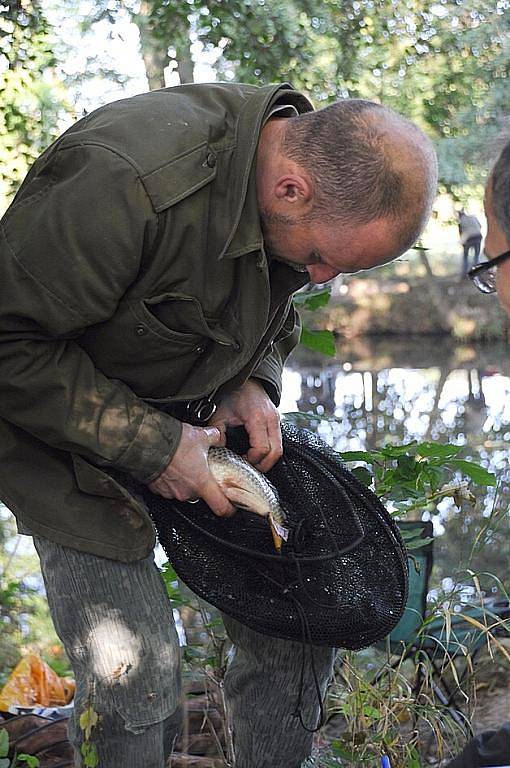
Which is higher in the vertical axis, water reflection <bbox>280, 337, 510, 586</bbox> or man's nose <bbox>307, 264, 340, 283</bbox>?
man's nose <bbox>307, 264, 340, 283</bbox>

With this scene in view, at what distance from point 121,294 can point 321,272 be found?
1.57ft

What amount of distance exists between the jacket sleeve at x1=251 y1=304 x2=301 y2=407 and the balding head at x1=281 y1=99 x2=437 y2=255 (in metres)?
0.50

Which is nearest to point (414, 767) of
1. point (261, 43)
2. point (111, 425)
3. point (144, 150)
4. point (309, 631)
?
point (309, 631)

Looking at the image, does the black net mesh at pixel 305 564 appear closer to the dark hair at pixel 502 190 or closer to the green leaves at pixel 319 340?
the green leaves at pixel 319 340

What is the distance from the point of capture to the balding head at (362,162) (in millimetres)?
2242

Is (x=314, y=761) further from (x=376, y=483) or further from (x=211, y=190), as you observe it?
(x=211, y=190)

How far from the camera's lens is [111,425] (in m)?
2.27

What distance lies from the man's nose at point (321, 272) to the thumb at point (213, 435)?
0.42 metres

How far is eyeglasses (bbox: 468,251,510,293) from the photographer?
1.79 m

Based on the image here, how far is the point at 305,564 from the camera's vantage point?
2523mm

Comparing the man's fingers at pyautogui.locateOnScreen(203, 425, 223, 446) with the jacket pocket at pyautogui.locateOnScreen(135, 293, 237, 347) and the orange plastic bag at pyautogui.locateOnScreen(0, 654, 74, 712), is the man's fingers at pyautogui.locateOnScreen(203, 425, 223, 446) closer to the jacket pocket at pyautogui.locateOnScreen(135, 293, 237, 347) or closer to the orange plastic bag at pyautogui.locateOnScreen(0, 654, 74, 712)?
the jacket pocket at pyautogui.locateOnScreen(135, 293, 237, 347)

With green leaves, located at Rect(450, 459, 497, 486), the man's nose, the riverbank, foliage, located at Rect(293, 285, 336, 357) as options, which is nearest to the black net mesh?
green leaves, located at Rect(450, 459, 497, 486)

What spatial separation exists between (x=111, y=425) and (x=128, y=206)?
0.47 meters

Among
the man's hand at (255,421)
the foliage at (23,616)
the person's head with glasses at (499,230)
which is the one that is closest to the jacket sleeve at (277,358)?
the man's hand at (255,421)
